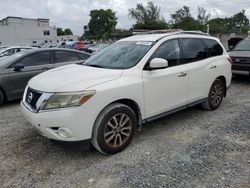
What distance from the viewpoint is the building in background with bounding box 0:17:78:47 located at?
203 ft

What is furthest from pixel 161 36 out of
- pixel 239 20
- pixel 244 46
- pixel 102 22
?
pixel 239 20

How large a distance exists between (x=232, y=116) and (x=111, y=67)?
278cm

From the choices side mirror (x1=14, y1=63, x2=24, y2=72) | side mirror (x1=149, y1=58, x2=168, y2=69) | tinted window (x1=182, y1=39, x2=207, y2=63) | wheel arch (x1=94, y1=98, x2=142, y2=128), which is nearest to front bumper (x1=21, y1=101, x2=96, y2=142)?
wheel arch (x1=94, y1=98, x2=142, y2=128)

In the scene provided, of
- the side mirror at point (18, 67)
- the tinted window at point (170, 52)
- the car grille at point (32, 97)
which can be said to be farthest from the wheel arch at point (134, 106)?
the side mirror at point (18, 67)

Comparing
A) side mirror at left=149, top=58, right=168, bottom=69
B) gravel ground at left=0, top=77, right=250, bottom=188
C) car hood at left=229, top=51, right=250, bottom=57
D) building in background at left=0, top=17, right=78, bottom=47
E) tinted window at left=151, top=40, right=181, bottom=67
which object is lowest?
gravel ground at left=0, top=77, right=250, bottom=188

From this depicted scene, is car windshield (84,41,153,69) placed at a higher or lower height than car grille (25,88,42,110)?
higher

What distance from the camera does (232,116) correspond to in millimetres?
5211

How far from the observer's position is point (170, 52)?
4504mm

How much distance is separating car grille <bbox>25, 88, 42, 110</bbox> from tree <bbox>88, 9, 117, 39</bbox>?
73048mm

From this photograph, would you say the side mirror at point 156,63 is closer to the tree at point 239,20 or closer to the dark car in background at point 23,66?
the dark car in background at point 23,66

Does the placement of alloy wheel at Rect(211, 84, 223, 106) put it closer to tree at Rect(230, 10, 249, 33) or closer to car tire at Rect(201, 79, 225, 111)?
car tire at Rect(201, 79, 225, 111)

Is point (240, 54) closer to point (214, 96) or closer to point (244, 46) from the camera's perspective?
point (244, 46)

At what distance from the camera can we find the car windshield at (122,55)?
409cm

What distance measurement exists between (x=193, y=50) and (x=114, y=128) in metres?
2.39
